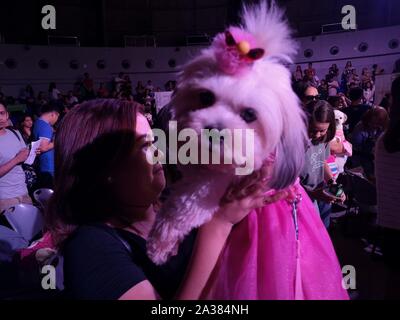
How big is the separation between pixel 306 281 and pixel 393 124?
3.67ft

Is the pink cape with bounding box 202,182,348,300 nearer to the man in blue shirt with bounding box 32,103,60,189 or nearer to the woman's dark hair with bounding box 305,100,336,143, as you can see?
the woman's dark hair with bounding box 305,100,336,143

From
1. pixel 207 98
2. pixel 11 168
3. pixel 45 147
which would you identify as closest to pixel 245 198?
pixel 207 98

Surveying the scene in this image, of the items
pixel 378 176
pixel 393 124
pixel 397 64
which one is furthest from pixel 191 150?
pixel 397 64

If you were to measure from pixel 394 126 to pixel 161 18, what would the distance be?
11027mm

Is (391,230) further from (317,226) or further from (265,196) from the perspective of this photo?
(265,196)

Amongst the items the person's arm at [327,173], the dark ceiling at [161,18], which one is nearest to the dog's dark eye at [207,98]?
the person's arm at [327,173]

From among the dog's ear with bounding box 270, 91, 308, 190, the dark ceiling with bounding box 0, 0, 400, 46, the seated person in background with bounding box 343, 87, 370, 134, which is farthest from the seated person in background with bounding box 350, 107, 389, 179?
the dark ceiling with bounding box 0, 0, 400, 46

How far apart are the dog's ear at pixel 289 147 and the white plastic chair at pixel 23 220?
1.95 m

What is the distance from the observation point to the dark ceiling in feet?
34.2

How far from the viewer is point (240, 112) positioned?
2.49ft

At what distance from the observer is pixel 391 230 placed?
5.08 ft

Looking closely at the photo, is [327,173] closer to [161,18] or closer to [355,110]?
[355,110]

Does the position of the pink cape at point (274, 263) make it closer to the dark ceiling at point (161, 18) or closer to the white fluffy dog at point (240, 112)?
the white fluffy dog at point (240, 112)

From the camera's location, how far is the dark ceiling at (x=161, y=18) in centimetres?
1043
